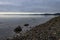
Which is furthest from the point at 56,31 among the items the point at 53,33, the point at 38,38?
the point at 38,38

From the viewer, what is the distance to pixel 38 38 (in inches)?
765

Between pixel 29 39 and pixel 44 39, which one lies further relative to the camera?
pixel 29 39

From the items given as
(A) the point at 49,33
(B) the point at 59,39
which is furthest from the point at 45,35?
(B) the point at 59,39

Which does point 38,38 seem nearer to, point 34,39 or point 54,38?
point 34,39

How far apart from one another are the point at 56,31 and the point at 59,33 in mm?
1003

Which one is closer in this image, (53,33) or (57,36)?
(57,36)

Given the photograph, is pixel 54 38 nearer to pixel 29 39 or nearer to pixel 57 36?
pixel 57 36

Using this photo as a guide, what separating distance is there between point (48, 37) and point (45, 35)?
0.92m

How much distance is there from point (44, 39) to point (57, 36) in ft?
3.69

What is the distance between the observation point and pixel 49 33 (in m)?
20.2

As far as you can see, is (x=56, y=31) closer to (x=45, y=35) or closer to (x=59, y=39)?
(x=45, y=35)

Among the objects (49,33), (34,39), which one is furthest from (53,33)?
(34,39)

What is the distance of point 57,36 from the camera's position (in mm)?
18531

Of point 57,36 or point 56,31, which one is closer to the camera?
point 57,36
